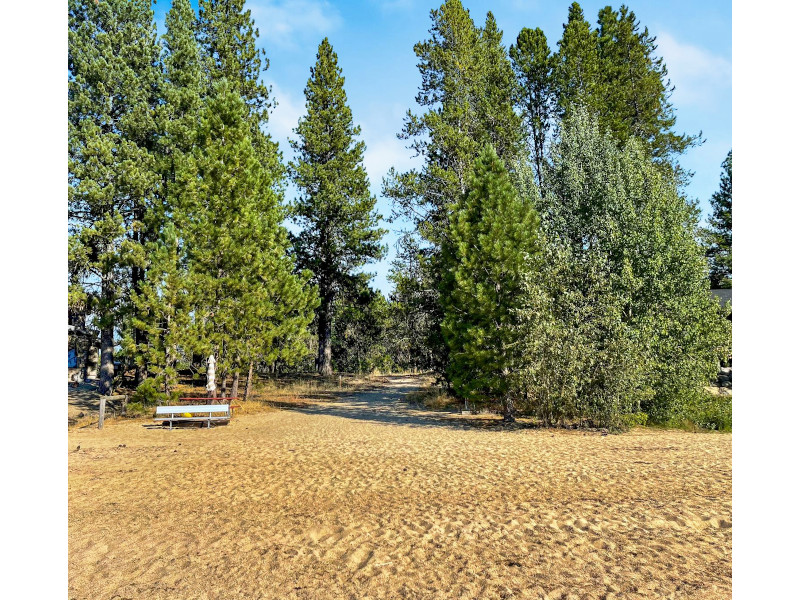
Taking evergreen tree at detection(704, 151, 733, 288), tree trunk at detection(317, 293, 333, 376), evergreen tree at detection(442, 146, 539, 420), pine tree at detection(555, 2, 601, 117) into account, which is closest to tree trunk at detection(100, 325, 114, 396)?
tree trunk at detection(317, 293, 333, 376)

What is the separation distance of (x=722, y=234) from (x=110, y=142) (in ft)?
129

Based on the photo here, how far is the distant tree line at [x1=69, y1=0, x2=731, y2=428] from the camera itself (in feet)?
49.5

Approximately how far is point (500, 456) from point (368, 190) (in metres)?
29.8

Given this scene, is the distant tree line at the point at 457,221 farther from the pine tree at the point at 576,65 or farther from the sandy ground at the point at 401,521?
the sandy ground at the point at 401,521

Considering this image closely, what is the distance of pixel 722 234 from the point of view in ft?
120

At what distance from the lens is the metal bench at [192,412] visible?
48.6 ft

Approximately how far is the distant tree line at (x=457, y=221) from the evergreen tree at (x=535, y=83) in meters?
0.11

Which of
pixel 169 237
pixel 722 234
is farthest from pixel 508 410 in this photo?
pixel 722 234

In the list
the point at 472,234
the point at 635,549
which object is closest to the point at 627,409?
the point at 472,234

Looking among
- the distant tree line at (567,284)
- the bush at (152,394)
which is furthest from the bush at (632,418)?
the bush at (152,394)

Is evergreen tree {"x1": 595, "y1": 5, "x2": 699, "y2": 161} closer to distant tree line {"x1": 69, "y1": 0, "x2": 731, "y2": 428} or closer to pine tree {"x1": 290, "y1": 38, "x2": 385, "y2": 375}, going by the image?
distant tree line {"x1": 69, "y1": 0, "x2": 731, "y2": 428}

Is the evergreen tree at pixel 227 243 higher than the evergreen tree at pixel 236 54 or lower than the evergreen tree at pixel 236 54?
lower

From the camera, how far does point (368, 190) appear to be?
37.2m

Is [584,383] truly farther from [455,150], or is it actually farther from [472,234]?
[455,150]
